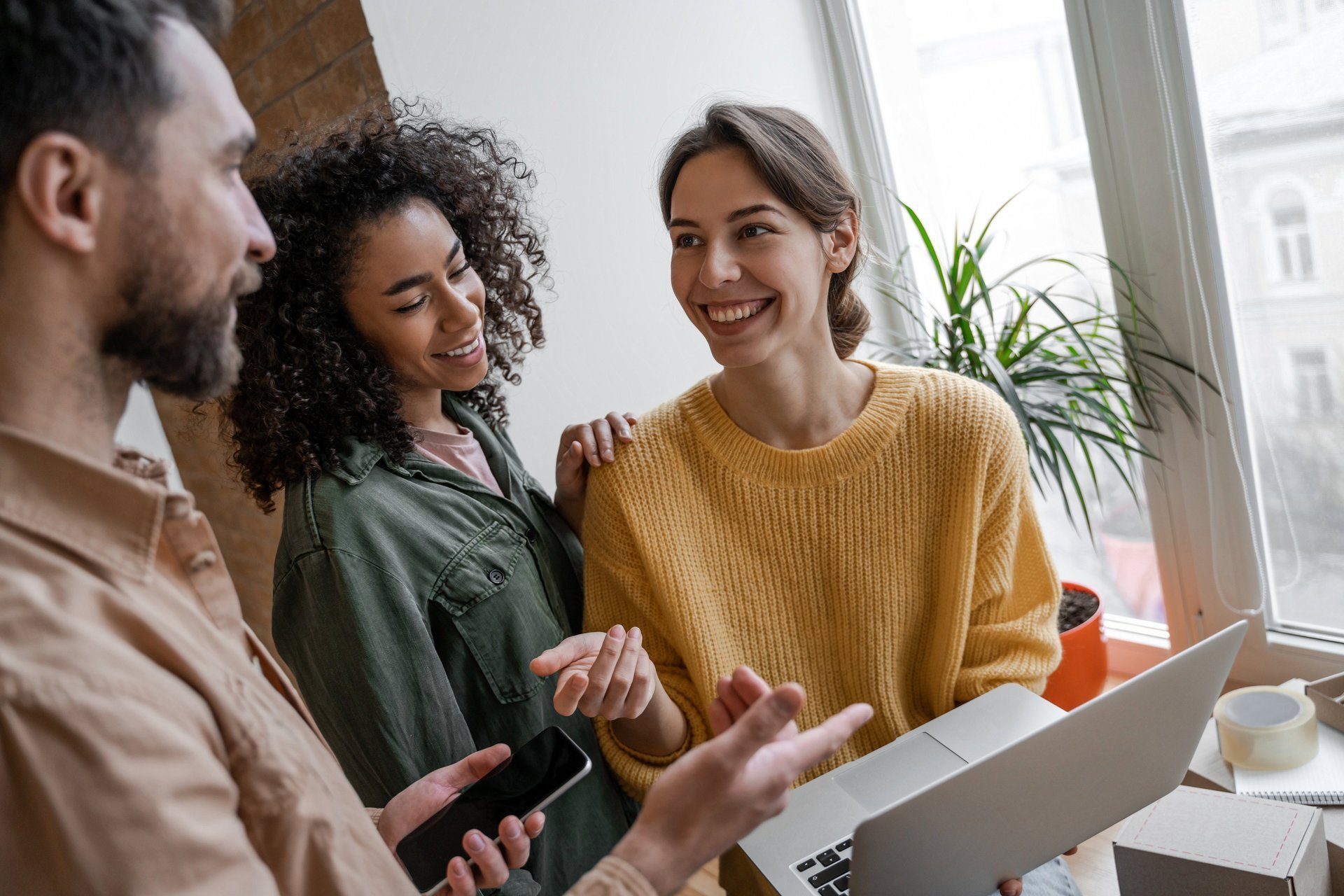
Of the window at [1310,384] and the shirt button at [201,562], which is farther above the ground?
the shirt button at [201,562]

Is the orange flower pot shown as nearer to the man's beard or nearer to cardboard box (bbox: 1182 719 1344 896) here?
cardboard box (bbox: 1182 719 1344 896)

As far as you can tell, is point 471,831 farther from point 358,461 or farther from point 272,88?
point 272,88

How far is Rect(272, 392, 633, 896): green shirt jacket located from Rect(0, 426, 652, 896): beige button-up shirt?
0.43m

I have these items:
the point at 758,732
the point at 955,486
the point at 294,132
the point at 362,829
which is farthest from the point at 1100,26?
the point at 362,829

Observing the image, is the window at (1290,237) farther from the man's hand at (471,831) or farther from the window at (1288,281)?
the man's hand at (471,831)

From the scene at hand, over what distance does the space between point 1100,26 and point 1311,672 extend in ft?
5.03

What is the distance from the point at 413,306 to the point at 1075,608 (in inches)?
66.8

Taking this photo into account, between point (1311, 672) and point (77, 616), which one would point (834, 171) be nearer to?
point (77, 616)

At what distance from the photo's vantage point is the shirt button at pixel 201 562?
2.58 feet

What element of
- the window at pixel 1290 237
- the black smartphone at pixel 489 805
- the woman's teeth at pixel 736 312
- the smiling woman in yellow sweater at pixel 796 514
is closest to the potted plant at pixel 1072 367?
the window at pixel 1290 237

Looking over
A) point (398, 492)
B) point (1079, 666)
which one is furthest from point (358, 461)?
point (1079, 666)

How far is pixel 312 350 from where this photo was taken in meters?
1.39

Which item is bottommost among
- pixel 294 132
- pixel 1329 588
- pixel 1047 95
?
pixel 1329 588

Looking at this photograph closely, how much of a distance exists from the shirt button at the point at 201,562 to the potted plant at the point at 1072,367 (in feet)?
5.72
